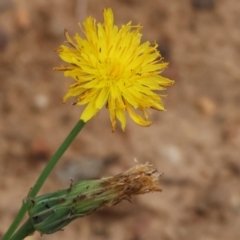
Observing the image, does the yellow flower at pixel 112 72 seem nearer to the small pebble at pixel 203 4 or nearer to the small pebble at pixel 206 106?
the small pebble at pixel 206 106

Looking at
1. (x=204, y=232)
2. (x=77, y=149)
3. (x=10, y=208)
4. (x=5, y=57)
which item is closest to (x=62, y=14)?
(x=5, y=57)

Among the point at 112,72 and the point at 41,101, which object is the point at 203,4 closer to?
the point at 41,101

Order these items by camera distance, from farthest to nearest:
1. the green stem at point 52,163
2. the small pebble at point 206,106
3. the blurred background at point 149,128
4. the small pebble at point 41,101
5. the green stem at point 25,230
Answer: the small pebble at point 206,106 → the small pebble at point 41,101 → the blurred background at point 149,128 → the green stem at point 25,230 → the green stem at point 52,163

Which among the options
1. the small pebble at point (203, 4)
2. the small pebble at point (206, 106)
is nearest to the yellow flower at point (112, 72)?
the small pebble at point (206, 106)

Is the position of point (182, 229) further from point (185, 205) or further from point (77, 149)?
point (77, 149)

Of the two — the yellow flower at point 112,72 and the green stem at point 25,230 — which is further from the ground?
the yellow flower at point 112,72

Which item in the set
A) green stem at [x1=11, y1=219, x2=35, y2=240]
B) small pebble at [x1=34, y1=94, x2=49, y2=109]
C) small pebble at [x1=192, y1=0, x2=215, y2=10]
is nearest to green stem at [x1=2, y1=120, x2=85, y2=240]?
green stem at [x1=11, y1=219, x2=35, y2=240]

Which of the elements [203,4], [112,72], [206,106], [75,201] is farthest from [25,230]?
[203,4]
